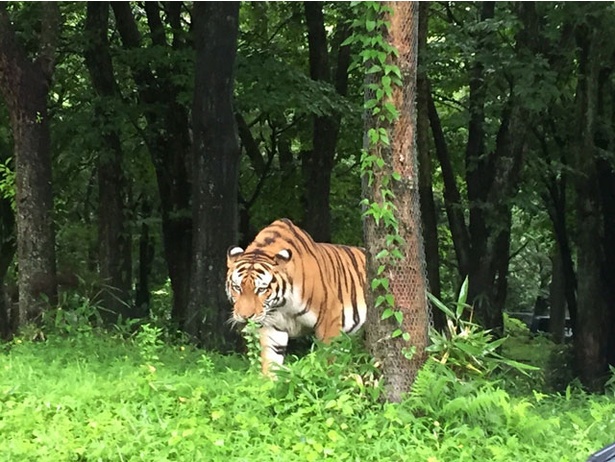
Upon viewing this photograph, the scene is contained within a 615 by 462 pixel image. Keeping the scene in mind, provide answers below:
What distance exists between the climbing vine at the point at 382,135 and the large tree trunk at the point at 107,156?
6776mm

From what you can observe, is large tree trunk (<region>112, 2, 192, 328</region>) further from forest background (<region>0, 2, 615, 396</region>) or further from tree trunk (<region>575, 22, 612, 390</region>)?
tree trunk (<region>575, 22, 612, 390</region>)

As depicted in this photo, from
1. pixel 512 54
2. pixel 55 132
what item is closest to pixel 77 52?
pixel 55 132

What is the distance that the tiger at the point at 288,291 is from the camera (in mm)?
6738

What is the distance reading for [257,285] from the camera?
6.68 metres

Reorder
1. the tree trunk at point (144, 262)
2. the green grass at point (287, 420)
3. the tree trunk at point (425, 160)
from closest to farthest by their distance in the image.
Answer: the green grass at point (287, 420) < the tree trunk at point (425, 160) < the tree trunk at point (144, 262)

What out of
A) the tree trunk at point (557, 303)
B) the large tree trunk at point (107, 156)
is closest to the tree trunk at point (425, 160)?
the large tree trunk at point (107, 156)

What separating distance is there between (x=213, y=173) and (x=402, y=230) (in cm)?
441

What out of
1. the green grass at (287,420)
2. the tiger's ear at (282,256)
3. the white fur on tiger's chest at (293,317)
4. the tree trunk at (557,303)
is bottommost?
the tree trunk at (557,303)

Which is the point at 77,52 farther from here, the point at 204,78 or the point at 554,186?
the point at 554,186

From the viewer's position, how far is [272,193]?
16.1 m

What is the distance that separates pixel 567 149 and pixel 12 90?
9.44 metres

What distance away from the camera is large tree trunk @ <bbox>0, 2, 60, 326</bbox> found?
8781mm

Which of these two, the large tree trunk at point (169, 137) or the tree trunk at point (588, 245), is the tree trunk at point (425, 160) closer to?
the tree trunk at point (588, 245)

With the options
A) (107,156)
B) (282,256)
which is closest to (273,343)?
(282,256)
